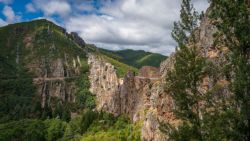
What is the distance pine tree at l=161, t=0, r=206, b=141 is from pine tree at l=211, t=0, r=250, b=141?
7.68m

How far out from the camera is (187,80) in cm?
3572

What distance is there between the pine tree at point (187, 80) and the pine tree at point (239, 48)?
7.68 m

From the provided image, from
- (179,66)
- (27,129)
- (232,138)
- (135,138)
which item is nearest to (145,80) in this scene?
(135,138)

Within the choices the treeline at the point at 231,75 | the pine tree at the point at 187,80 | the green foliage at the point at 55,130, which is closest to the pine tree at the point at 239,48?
the treeline at the point at 231,75

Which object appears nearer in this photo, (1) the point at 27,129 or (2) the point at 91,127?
(2) the point at 91,127

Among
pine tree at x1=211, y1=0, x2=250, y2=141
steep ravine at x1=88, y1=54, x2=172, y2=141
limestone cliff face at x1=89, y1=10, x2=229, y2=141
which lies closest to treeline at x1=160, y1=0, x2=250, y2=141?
pine tree at x1=211, y1=0, x2=250, y2=141

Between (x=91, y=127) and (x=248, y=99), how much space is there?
433 ft

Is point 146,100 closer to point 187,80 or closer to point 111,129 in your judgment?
point 111,129

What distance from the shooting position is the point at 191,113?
115 feet

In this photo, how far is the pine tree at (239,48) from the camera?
2600cm

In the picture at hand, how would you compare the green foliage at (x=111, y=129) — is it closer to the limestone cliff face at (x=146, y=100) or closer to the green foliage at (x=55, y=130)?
the limestone cliff face at (x=146, y=100)

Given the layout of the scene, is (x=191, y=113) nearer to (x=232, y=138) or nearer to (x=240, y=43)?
(x=232, y=138)

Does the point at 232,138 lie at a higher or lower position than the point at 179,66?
lower

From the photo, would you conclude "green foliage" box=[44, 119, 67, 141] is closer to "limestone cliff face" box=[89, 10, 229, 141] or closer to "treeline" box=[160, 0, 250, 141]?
"limestone cliff face" box=[89, 10, 229, 141]
